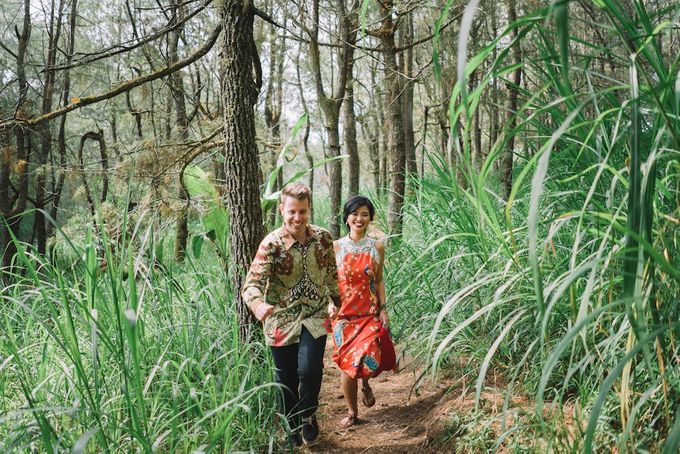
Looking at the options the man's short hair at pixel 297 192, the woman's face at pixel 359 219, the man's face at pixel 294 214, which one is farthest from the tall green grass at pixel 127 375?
the woman's face at pixel 359 219

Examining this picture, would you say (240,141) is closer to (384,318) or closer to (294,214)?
(294,214)

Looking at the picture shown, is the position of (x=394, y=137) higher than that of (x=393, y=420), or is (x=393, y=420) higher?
(x=394, y=137)

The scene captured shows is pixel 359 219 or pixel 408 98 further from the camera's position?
pixel 408 98

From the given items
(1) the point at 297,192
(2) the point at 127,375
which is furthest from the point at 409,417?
(2) the point at 127,375

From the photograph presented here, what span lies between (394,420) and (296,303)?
1.00 meters

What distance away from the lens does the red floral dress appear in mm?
A: 3518

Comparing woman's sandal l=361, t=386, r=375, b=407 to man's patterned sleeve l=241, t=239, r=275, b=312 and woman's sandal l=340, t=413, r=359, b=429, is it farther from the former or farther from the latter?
man's patterned sleeve l=241, t=239, r=275, b=312

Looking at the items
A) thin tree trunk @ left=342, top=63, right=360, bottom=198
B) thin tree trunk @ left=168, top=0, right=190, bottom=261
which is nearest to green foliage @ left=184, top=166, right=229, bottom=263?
thin tree trunk @ left=168, top=0, right=190, bottom=261

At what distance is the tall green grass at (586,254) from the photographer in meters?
1.26

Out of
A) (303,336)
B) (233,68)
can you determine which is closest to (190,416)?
(303,336)

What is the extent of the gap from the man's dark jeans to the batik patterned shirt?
2.1 inches

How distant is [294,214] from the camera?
3139 millimetres

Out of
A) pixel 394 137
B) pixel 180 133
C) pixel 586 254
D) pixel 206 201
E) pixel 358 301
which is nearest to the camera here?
pixel 586 254

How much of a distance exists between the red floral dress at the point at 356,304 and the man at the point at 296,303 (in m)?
0.39
